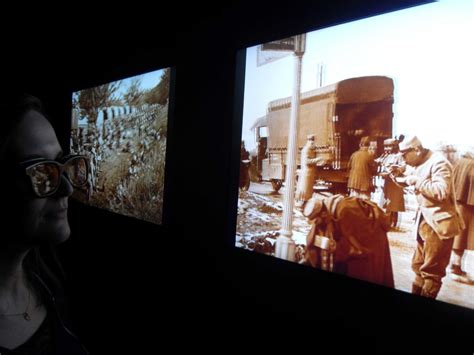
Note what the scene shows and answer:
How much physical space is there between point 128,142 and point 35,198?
279 centimetres

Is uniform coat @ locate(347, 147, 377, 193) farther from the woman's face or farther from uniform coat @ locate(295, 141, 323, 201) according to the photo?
the woman's face

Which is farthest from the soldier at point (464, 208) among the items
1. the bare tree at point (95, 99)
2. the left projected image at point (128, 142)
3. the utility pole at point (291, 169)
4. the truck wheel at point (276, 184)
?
the bare tree at point (95, 99)

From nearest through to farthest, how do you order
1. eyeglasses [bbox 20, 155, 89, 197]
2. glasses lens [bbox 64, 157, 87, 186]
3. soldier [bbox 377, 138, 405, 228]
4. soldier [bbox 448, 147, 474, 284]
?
eyeglasses [bbox 20, 155, 89, 197]
glasses lens [bbox 64, 157, 87, 186]
soldier [bbox 448, 147, 474, 284]
soldier [bbox 377, 138, 405, 228]

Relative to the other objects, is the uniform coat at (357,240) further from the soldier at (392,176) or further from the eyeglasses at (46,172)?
the eyeglasses at (46,172)

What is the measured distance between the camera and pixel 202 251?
9.21 ft

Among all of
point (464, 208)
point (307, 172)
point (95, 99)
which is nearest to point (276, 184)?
point (307, 172)

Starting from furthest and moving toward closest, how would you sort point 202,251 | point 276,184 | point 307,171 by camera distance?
point 202,251
point 276,184
point 307,171

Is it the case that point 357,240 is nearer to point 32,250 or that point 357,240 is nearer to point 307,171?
point 307,171

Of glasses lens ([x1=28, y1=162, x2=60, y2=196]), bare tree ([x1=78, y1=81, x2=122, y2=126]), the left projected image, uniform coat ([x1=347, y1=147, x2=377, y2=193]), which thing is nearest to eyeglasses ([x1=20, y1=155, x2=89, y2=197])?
glasses lens ([x1=28, y1=162, x2=60, y2=196])

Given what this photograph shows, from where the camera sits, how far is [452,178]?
158 centimetres

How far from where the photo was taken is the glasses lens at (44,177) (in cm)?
76

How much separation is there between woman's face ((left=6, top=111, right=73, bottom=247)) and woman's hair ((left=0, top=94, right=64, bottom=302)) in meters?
0.01

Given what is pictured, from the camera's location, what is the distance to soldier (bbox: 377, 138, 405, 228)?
5.73 ft

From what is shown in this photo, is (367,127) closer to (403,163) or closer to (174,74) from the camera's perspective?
(403,163)
